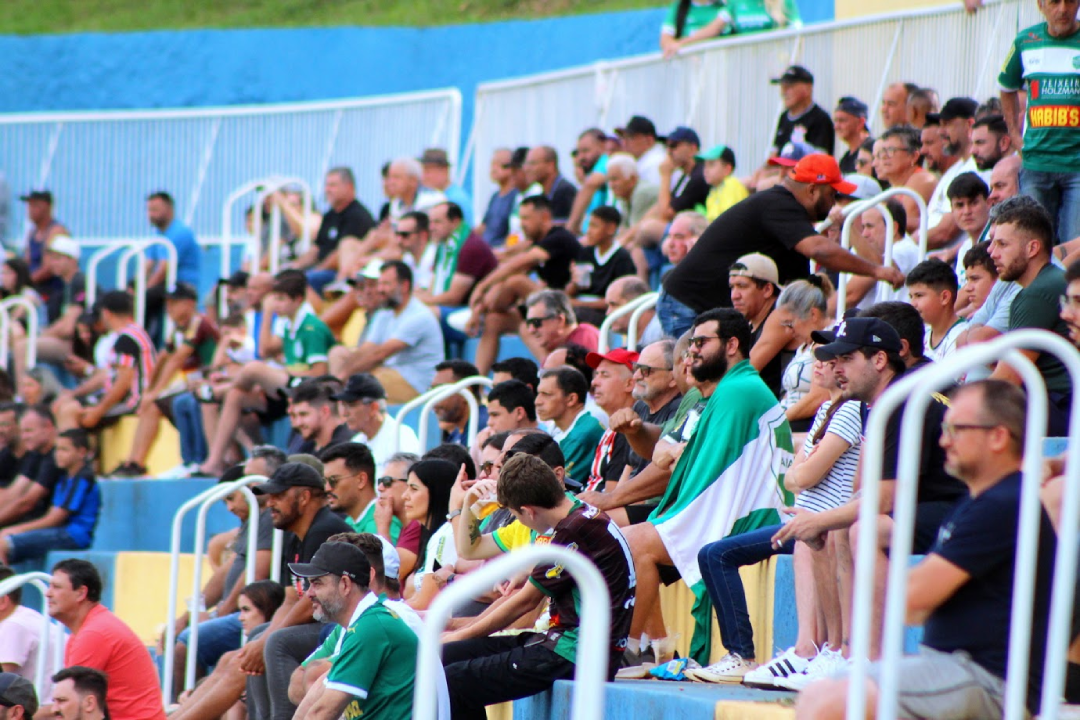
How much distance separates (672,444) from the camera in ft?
24.1

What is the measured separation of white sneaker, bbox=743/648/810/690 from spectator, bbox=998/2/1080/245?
142 inches

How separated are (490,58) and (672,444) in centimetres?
1497

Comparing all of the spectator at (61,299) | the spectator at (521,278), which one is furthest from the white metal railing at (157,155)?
the spectator at (521,278)

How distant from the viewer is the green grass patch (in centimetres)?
2388

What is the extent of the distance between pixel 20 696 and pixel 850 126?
7417 millimetres

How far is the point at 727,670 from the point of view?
6.34 metres

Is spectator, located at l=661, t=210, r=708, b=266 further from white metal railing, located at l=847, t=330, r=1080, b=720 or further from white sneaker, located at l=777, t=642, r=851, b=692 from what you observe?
white metal railing, located at l=847, t=330, r=1080, b=720

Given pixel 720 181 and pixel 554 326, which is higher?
pixel 720 181

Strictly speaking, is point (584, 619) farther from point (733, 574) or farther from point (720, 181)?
point (720, 181)

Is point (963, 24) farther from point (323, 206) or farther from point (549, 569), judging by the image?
point (323, 206)

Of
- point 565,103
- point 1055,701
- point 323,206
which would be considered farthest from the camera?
point 323,206

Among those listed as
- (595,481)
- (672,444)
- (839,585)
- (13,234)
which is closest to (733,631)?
(839,585)

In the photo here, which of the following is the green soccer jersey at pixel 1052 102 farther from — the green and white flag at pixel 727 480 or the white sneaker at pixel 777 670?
the white sneaker at pixel 777 670

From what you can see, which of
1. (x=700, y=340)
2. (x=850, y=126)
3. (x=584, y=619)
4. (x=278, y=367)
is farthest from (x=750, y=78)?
(x=584, y=619)
